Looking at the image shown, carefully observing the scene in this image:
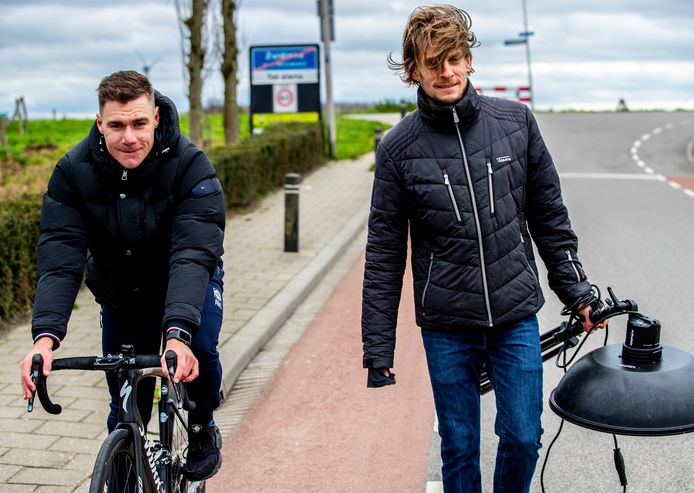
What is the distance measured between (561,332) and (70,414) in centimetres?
322

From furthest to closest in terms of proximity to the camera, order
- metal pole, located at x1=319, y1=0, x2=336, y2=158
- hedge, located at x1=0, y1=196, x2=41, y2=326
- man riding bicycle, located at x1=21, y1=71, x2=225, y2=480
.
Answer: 1. metal pole, located at x1=319, y1=0, x2=336, y2=158
2. hedge, located at x1=0, y1=196, x2=41, y2=326
3. man riding bicycle, located at x1=21, y1=71, x2=225, y2=480

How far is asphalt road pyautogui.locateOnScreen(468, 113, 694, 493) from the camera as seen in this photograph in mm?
4969

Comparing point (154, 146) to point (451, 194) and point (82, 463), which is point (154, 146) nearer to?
point (451, 194)

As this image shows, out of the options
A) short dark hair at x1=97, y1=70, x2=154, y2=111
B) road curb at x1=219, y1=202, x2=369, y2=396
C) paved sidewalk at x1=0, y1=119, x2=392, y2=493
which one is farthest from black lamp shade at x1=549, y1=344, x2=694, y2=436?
road curb at x1=219, y1=202, x2=369, y2=396

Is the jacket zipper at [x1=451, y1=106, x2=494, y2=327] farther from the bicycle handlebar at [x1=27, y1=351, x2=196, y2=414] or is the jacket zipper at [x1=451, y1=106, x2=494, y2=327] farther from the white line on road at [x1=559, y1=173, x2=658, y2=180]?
the white line on road at [x1=559, y1=173, x2=658, y2=180]

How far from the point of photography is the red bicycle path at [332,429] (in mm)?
5004

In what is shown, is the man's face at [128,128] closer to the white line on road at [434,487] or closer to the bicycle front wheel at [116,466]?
the bicycle front wheel at [116,466]

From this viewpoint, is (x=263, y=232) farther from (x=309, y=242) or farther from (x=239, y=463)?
(x=239, y=463)

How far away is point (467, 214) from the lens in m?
3.38

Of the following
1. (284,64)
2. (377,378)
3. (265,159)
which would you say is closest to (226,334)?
(377,378)

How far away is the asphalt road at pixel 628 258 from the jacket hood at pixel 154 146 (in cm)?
225

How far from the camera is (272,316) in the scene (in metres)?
8.33

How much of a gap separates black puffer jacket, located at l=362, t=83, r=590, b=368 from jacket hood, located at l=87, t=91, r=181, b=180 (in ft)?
2.45

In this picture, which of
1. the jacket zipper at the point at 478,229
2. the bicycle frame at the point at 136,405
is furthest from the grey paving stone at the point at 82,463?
the jacket zipper at the point at 478,229
